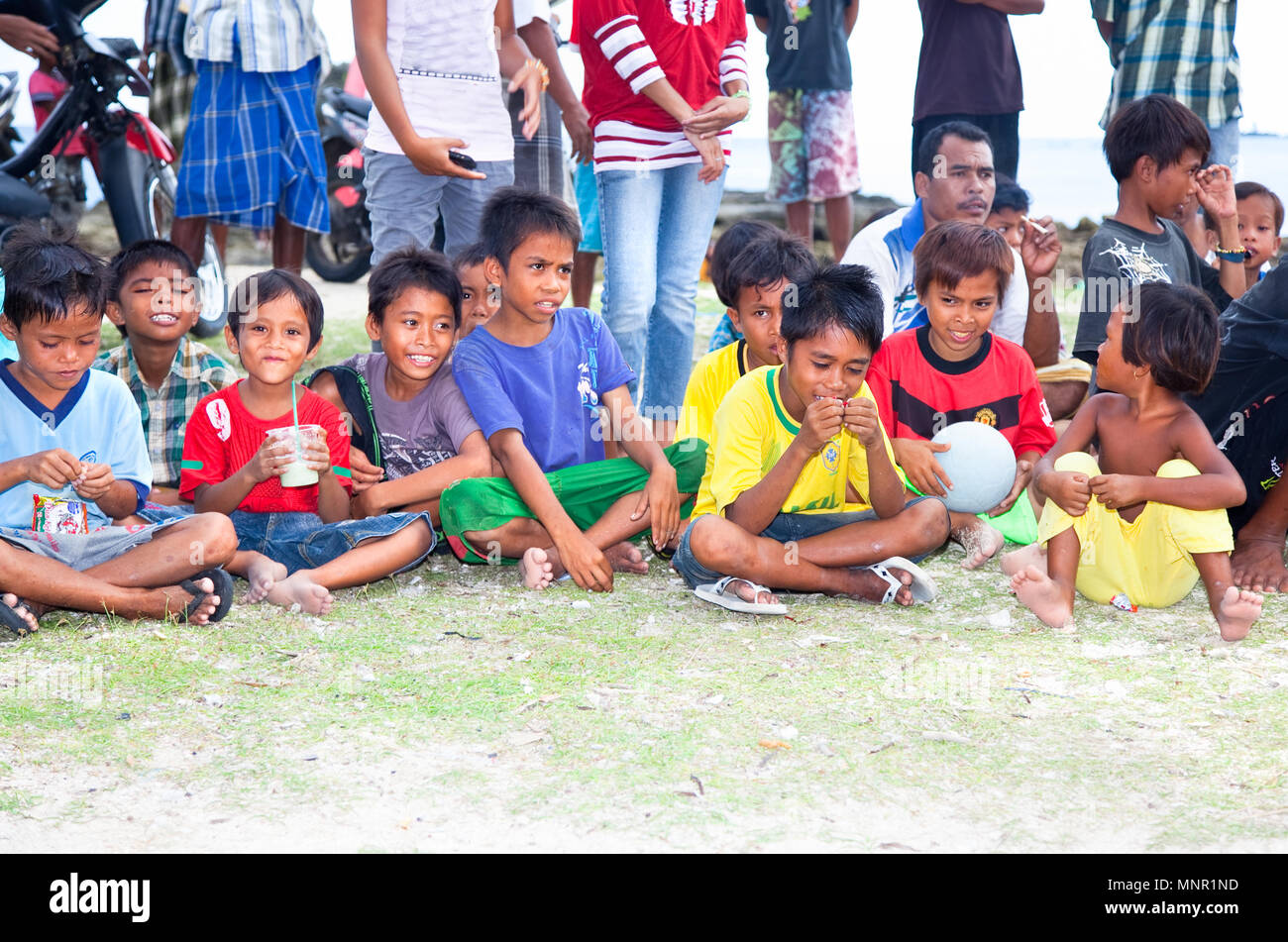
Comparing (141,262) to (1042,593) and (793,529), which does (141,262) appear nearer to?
(793,529)

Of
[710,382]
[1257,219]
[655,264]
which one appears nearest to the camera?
[710,382]

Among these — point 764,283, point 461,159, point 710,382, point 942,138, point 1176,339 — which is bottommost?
point 710,382

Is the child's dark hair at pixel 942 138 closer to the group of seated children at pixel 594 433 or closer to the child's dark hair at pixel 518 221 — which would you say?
the group of seated children at pixel 594 433

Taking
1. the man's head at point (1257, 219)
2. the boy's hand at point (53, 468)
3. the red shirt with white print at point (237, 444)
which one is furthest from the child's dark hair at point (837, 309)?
the man's head at point (1257, 219)

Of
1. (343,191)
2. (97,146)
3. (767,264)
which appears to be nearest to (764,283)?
(767,264)

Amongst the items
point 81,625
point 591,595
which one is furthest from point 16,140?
point 591,595

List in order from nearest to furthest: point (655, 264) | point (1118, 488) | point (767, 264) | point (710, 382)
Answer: point (1118, 488), point (767, 264), point (710, 382), point (655, 264)

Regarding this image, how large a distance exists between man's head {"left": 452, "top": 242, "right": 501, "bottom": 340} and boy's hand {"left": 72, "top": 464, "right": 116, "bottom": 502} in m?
1.24

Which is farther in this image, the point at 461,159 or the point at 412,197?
the point at 412,197

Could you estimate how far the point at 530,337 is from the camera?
3.51 m

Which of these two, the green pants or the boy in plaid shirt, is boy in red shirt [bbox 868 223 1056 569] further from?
the boy in plaid shirt

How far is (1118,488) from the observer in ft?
9.61

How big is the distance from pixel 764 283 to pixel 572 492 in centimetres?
77

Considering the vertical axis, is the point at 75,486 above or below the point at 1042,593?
above
